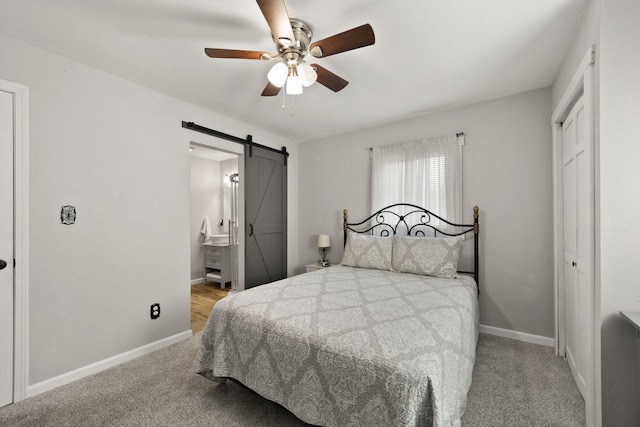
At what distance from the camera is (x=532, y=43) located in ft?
6.72

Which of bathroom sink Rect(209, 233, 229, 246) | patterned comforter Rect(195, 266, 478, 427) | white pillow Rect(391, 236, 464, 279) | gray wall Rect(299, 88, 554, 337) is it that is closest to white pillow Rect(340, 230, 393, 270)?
white pillow Rect(391, 236, 464, 279)

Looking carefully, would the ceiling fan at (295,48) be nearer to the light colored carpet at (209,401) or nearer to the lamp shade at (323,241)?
the light colored carpet at (209,401)

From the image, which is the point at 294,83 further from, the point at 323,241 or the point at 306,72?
the point at 323,241

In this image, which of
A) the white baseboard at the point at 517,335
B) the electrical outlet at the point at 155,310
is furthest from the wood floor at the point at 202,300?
the white baseboard at the point at 517,335

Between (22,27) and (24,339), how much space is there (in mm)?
2172

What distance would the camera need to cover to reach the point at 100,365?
2361 millimetres

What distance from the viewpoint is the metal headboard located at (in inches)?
121

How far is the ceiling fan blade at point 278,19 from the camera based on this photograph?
4.48 feet

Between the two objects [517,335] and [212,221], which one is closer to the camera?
[517,335]

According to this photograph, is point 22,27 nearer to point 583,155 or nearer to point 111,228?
point 111,228

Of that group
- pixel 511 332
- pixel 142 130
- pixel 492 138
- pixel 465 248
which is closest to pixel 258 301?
pixel 142 130

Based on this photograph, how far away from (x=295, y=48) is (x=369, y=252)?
2246mm

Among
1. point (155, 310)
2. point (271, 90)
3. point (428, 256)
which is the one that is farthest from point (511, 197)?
point (155, 310)

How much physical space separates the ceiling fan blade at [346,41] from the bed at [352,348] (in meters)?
1.65
